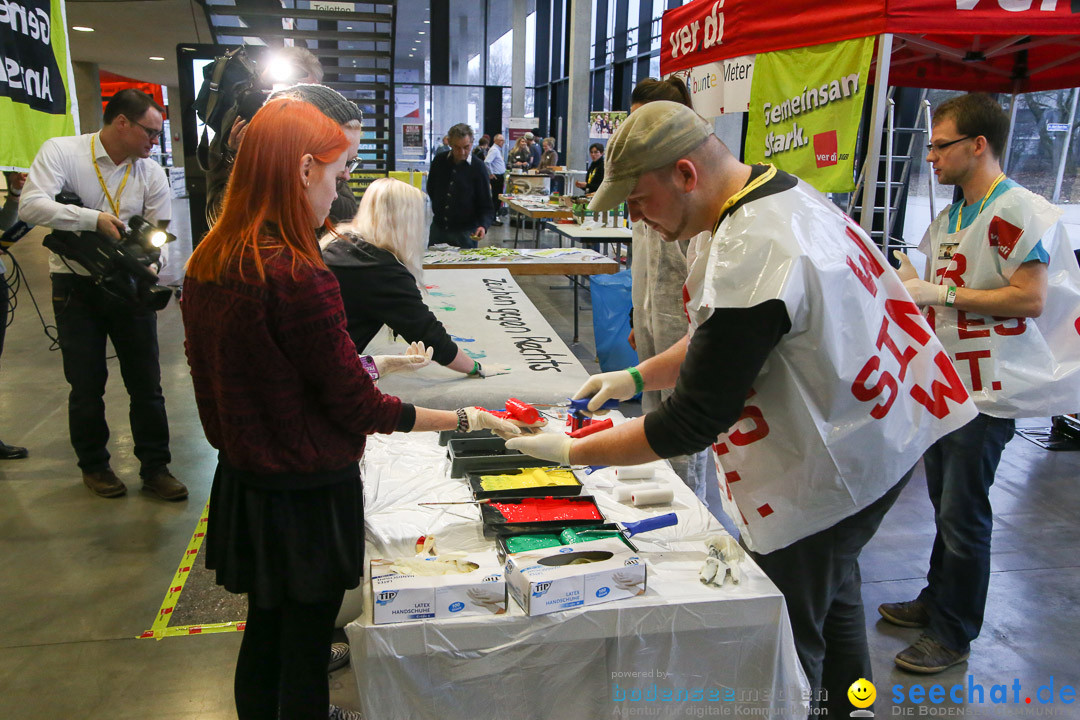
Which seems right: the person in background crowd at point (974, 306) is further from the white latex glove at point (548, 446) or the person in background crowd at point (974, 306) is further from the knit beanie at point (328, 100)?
the knit beanie at point (328, 100)

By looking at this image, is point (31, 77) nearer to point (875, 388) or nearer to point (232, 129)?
point (232, 129)

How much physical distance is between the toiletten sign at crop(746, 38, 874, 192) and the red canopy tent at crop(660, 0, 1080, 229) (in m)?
0.08

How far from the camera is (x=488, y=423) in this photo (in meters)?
1.83

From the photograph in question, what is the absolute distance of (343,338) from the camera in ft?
4.51

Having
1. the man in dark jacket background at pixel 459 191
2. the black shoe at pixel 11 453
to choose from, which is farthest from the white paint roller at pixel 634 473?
the man in dark jacket background at pixel 459 191

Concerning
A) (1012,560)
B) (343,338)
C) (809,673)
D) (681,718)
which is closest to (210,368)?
(343,338)

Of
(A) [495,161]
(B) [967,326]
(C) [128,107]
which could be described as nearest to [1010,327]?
(B) [967,326]

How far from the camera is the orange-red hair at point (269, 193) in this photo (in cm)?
133

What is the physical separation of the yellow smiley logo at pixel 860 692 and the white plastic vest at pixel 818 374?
1.59ft

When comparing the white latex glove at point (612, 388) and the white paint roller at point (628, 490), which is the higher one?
the white latex glove at point (612, 388)

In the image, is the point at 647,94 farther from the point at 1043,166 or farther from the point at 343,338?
the point at 1043,166

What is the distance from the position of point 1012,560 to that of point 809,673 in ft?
6.34

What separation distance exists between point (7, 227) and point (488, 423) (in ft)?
10.7

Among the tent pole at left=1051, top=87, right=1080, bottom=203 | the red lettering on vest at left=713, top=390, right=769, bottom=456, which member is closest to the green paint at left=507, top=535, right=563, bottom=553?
the red lettering on vest at left=713, top=390, right=769, bottom=456
